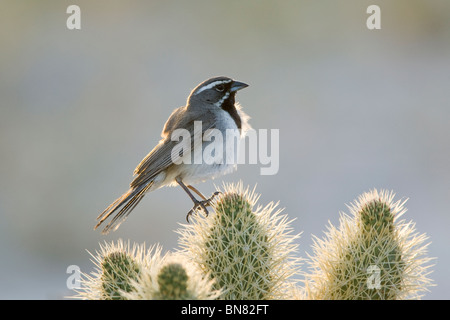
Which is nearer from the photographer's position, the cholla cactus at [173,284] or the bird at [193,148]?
the cholla cactus at [173,284]

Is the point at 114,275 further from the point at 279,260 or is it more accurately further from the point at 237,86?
the point at 237,86

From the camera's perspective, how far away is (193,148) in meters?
4.71

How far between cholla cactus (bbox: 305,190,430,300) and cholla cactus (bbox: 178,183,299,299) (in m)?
0.18

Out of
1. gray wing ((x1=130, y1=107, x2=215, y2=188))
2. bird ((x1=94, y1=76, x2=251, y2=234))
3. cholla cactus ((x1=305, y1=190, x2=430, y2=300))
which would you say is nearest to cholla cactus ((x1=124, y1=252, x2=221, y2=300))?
cholla cactus ((x1=305, y1=190, x2=430, y2=300))

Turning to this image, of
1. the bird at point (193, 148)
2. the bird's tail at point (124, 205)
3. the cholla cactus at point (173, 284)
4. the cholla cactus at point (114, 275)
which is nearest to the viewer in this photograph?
the cholla cactus at point (173, 284)

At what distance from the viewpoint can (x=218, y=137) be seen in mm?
4738

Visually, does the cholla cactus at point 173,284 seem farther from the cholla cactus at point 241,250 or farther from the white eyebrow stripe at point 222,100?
the white eyebrow stripe at point 222,100

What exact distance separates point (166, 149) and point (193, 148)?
0.23 metres

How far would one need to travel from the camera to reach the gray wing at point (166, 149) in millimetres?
4438

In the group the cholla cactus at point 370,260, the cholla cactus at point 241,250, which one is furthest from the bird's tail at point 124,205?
the cholla cactus at point 370,260
